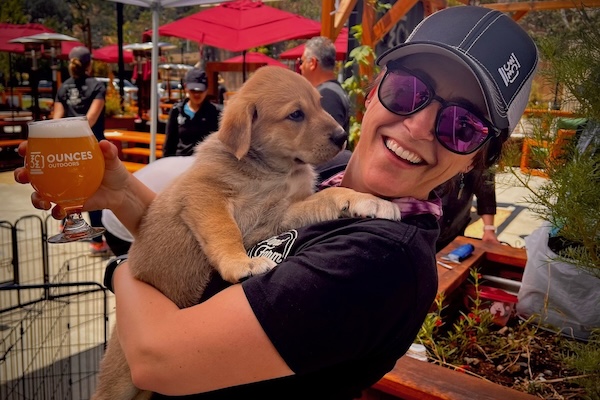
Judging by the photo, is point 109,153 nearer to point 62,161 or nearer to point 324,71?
point 62,161

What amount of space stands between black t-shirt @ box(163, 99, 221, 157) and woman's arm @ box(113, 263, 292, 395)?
4366 mm

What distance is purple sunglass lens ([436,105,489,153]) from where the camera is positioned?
58.2 inches

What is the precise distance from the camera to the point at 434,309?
309 centimetres

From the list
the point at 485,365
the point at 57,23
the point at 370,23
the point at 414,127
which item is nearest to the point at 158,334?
the point at 414,127

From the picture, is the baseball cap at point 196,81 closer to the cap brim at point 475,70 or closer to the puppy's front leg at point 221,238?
the puppy's front leg at point 221,238

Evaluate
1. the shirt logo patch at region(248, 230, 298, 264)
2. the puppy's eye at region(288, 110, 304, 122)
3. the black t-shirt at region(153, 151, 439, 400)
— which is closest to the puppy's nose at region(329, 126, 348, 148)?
the puppy's eye at region(288, 110, 304, 122)

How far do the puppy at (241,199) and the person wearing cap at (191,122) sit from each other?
3.63 m

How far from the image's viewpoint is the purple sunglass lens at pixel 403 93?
5.01ft

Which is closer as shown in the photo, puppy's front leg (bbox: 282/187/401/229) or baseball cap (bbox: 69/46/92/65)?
puppy's front leg (bbox: 282/187/401/229)

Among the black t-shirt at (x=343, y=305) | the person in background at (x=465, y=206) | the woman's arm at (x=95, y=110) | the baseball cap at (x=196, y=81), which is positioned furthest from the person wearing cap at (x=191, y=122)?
the black t-shirt at (x=343, y=305)

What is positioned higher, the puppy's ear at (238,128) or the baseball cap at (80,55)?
the puppy's ear at (238,128)

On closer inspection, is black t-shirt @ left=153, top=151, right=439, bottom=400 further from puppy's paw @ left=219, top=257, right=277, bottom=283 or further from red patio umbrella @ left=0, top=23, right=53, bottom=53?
red patio umbrella @ left=0, top=23, right=53, bottom=53

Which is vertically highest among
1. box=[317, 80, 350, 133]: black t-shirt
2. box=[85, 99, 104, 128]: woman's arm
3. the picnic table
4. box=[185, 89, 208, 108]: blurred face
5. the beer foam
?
the beer foam

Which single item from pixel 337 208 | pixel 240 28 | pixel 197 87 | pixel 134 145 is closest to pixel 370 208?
pixel 337 208
